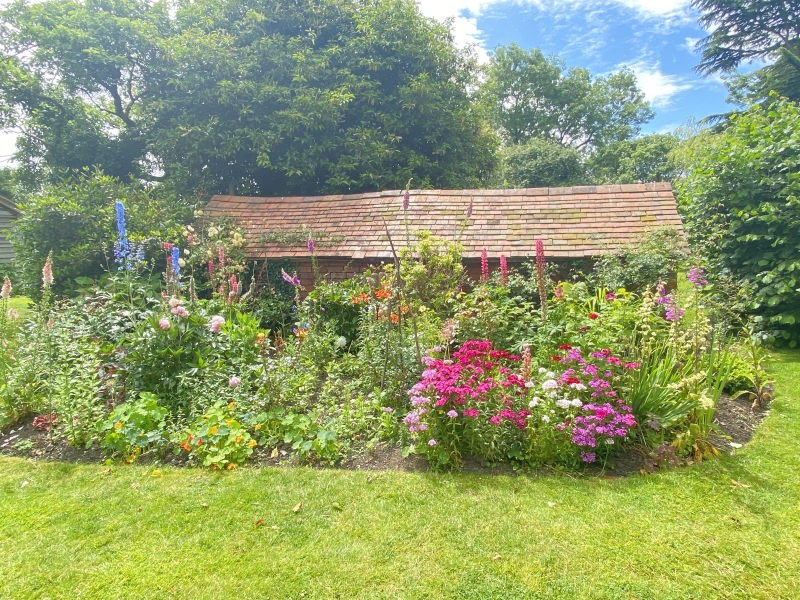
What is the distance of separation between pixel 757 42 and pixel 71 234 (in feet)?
89.6

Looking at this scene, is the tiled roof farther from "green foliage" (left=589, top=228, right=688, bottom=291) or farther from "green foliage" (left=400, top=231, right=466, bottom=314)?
"green foliage" (left=400, top=231, right=466, bottom=314)

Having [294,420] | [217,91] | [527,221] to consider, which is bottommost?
[294,420]

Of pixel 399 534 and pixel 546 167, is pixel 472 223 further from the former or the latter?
pixel 546 167

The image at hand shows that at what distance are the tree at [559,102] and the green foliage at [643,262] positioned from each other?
28.4m

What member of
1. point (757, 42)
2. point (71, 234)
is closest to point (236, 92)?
point (71, 234)

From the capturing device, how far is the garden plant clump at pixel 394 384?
3.50 m

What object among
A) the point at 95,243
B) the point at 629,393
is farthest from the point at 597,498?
the point at 95,243

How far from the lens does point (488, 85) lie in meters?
16.3

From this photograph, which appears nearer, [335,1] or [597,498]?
[597,498]

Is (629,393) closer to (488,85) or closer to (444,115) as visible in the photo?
(444,115)

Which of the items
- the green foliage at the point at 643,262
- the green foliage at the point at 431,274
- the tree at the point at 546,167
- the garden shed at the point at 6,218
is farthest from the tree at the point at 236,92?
the tree at the point at 546,167

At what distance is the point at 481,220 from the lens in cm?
824

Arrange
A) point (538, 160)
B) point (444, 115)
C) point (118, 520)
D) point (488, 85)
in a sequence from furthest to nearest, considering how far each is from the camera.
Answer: point (538, 160), point (488, 85), point (444, 115), point (118, 520)

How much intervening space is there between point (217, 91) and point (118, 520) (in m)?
11.5
